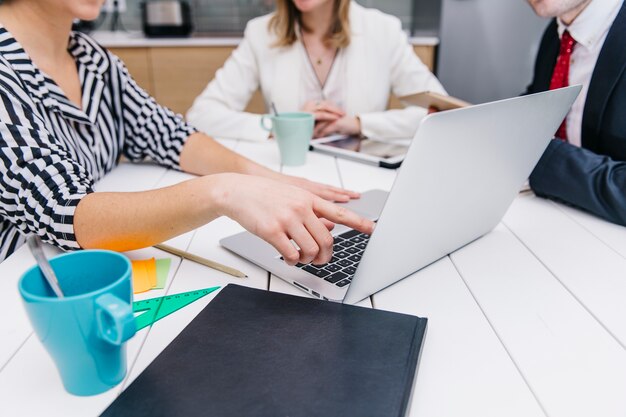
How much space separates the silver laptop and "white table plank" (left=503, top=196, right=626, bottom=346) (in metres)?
0.08

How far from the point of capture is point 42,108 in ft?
2.86

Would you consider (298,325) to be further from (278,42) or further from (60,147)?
(278,42)

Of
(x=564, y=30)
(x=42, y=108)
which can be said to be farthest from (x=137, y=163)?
(x=564, y=30)

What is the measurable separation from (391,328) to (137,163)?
89 centimetres

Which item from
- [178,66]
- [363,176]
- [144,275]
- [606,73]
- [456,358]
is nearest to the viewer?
[456,358]

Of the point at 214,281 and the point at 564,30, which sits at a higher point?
the point at 564,30

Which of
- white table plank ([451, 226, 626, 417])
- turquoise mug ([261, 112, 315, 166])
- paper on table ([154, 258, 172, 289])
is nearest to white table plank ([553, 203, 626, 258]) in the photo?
white table plank ([451, 226, 626, 417])

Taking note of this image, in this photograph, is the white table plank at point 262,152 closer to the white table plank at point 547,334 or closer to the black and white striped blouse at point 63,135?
the black and white striped blouse at point 63,135

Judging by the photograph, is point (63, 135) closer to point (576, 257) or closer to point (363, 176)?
point (363, 176)

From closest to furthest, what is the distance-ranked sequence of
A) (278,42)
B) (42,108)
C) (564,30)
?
(42,108)
(564,30)
(278,42)

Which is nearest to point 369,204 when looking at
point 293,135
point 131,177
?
point 293,135

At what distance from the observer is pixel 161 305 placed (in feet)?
1.97

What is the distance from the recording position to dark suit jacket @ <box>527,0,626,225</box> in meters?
0.86

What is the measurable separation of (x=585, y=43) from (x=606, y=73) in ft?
0.42
